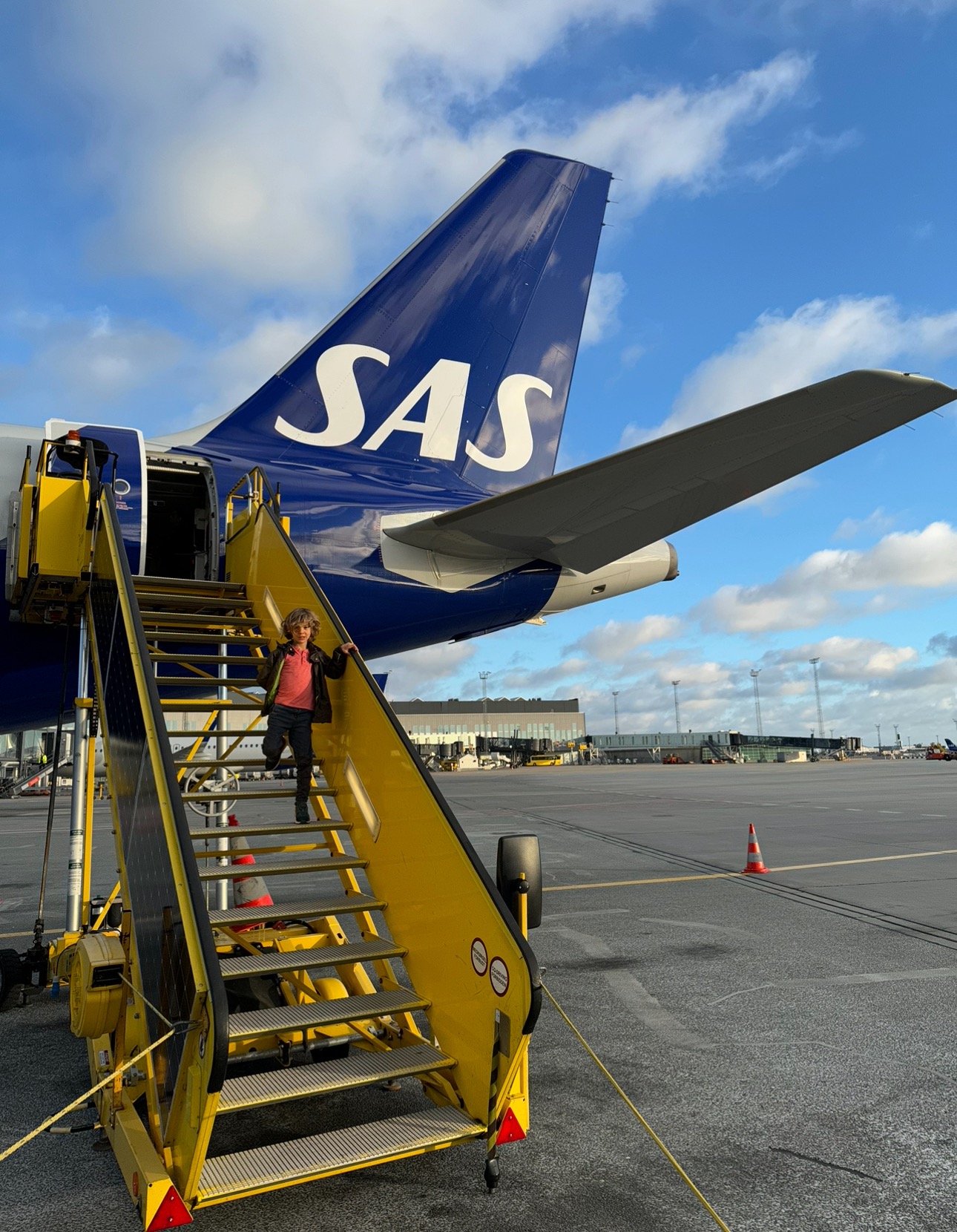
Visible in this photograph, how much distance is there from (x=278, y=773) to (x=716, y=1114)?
51550 millimetres

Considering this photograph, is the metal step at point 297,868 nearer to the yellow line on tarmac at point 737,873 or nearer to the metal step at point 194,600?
the metal step at point 194,600

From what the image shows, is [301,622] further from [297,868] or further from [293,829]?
[297,868]

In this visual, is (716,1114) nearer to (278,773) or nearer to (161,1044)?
(161,1044)

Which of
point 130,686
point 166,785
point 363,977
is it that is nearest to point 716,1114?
point 363,977

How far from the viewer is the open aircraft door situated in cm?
809

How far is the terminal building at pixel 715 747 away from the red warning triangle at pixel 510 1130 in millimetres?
95083

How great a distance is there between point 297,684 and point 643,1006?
3.16 metres

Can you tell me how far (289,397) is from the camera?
10625mm

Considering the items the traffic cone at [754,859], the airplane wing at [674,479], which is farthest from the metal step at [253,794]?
the traffic cone at [754,859]

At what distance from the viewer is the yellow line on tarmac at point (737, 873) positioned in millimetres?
10484

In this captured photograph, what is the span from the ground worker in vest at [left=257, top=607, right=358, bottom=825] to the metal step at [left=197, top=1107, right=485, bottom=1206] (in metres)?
2.41

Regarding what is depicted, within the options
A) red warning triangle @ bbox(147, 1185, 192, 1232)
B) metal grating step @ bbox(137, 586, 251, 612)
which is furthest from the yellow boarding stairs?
metal grating step @ bbox(137, 586, 251, 612)

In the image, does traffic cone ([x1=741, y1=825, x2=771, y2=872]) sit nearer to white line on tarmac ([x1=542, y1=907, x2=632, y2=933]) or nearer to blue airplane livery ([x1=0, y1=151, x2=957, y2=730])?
white line on tarmac ([x1=542, y1=907, x2=632, y2=933])

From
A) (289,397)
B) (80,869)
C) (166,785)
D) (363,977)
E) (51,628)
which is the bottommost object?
(363,977)
